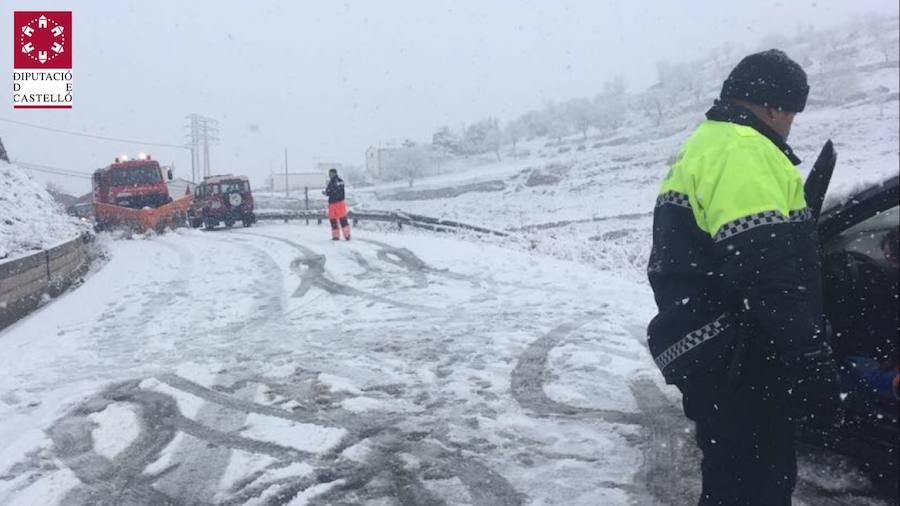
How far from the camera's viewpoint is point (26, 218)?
1345 centimetres

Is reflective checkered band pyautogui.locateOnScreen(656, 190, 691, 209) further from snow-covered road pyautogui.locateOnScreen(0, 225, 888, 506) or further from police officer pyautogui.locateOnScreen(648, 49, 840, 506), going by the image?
snow-covered road pyautogui.locateOnScreen(0, 225, 888, 506)

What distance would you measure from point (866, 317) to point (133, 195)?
2379cm

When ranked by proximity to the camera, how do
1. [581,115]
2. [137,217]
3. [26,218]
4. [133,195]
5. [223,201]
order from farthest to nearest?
1. [581,115]
2. [223,201]
3. [133,195]
4. [137,217]
5. [26,218]

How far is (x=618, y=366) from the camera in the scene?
5.33 meters

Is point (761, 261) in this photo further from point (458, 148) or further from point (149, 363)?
point (458, 148)

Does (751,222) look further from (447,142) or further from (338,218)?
(447,142)

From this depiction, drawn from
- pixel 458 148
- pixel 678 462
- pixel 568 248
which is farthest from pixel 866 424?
pixel 458 148

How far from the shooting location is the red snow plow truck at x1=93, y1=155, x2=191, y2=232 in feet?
71.2

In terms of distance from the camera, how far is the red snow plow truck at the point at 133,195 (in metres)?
21.7

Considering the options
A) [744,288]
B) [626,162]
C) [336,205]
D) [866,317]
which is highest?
[626,162]

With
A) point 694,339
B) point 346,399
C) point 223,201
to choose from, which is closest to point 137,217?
point 223,201

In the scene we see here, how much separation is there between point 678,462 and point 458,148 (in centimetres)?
8861

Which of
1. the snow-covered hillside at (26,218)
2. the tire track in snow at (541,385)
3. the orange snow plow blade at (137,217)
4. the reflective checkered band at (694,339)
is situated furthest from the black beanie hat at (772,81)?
the orange snow plow blade at (137,217)

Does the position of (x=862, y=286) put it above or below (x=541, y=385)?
above
